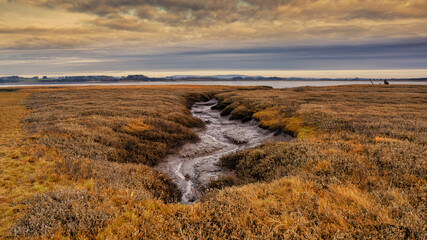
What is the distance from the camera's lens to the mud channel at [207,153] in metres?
13.1

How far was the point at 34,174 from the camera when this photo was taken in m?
9.34

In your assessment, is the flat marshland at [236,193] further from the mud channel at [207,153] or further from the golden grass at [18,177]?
the mud channel at [207,153]

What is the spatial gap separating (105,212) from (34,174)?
18.1 feet

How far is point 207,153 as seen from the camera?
62.2 feet

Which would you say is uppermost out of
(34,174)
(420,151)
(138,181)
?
(420,151)

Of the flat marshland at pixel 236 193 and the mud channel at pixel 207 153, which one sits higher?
the flat marshland at pixel 236 193

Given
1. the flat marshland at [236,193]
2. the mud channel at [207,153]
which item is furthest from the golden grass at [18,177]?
the mud channel at [207,153]

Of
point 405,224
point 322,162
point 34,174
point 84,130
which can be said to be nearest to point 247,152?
point 322,162

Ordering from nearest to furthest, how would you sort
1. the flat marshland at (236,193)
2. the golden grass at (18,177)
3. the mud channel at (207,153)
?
1. the flat marshland at (236,193)
2. the golden grass at (18,177)
3. the mud channel at (207,153)

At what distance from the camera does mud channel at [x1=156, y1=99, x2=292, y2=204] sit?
13.1 m

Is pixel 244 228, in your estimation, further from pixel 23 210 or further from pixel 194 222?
pixel 23 210

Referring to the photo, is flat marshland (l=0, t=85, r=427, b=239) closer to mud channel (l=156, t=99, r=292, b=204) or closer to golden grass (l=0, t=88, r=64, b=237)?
golden grass (l=0, t=88, r=64, b=237)

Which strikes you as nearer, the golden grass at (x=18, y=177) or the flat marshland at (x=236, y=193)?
the flat marshland at (x=236, y=193)

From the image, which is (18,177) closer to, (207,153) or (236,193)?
(236,193)
